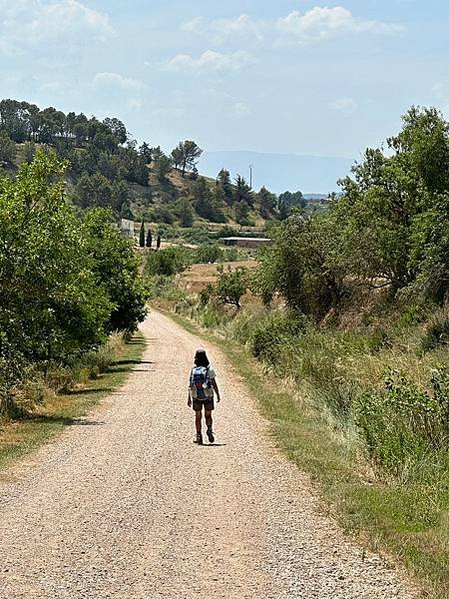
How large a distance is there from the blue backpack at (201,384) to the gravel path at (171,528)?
37.1 inches

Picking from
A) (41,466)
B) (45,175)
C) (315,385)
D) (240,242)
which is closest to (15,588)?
(41,466)

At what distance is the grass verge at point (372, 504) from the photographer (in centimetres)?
859

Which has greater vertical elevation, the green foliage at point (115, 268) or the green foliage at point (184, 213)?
the green foliage at point (184, 213)

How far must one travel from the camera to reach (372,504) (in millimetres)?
10883

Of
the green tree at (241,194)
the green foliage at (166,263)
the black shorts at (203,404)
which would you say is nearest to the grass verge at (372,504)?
the black shorts at (203,404)

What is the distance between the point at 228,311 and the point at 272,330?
87.2 ft

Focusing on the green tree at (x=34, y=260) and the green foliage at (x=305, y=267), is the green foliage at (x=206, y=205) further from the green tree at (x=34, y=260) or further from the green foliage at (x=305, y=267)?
the green tree at (x=34, y=260)

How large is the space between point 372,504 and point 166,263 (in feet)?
313

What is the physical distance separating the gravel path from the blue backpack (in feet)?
3.09

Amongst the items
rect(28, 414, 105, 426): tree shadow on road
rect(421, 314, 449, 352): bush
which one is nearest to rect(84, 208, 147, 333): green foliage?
rect(421, 314, 449, 352): bush

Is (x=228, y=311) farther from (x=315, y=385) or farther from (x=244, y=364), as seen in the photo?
(x=315, y=385)

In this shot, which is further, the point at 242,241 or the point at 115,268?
the point at 242,241

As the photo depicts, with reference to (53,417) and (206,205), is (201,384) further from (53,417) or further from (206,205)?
(206,205)

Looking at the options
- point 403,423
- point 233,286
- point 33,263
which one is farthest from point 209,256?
point 403,423
